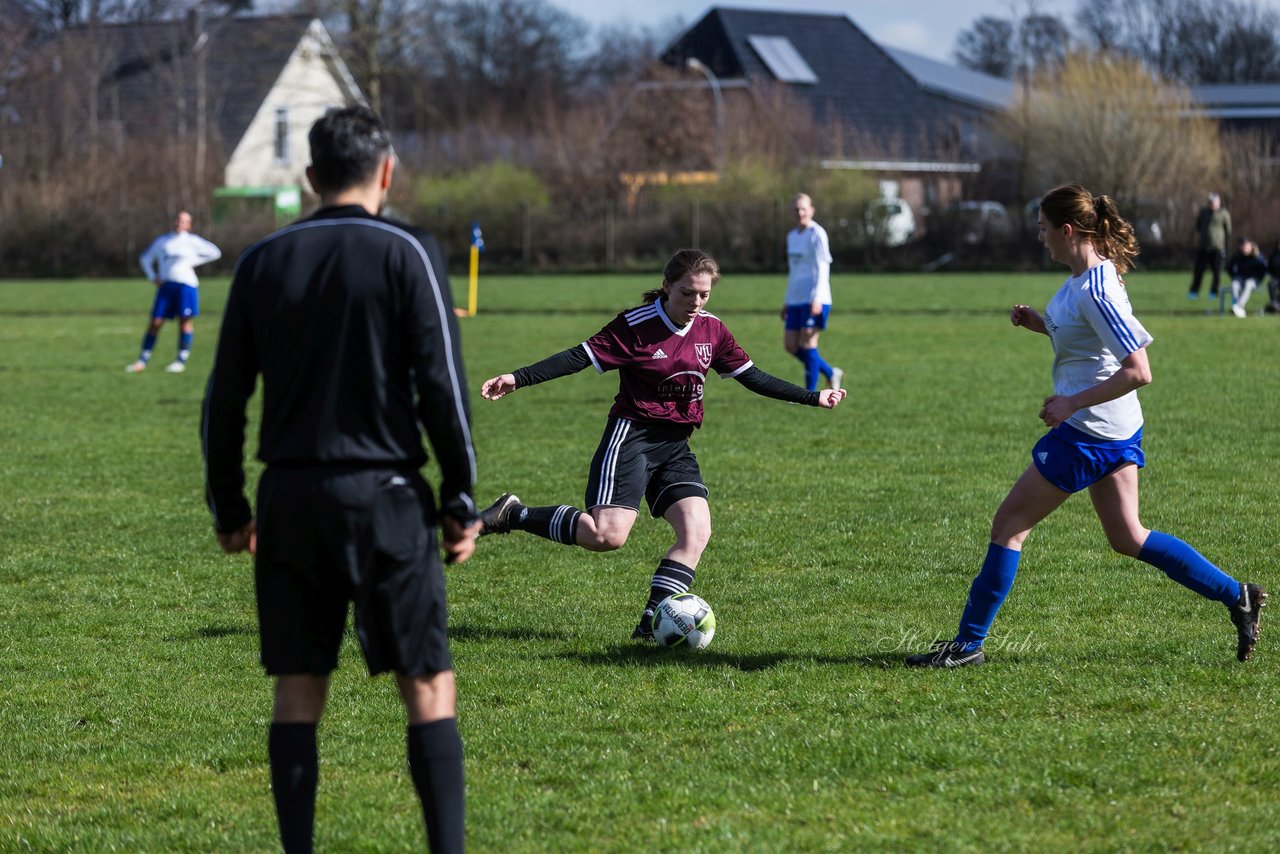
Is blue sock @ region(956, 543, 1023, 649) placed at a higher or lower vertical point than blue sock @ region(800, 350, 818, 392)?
higher

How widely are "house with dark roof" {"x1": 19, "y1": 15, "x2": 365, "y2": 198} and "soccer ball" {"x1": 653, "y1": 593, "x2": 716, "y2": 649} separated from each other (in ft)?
184

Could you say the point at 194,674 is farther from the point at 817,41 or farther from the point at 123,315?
the point at 817,41

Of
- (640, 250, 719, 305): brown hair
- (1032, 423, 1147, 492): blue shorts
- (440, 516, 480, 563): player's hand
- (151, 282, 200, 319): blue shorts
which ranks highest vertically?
(640, 250, 719, 305): brown hair

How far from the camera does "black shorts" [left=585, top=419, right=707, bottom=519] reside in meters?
6.42

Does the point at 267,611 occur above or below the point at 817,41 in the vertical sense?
below

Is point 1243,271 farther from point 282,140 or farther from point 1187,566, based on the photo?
point 282,140

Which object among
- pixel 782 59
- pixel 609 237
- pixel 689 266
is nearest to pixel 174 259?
pixel 689 266

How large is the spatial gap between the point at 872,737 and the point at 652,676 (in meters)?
1.15

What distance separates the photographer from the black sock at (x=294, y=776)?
11.6 ft

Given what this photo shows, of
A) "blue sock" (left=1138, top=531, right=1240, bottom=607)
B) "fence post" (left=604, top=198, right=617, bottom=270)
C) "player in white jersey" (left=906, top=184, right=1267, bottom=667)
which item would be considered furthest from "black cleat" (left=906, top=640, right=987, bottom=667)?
"fence post" (left=604, top=198, right=617, bottom=270)

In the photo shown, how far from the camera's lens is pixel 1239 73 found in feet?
271

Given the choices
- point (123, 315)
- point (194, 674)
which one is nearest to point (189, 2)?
point (123, 315)

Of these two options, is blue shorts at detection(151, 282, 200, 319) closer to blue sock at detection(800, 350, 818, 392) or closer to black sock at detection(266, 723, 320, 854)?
blue sock at detection(800, 350, 818, 392)

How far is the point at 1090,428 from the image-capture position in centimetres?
542
